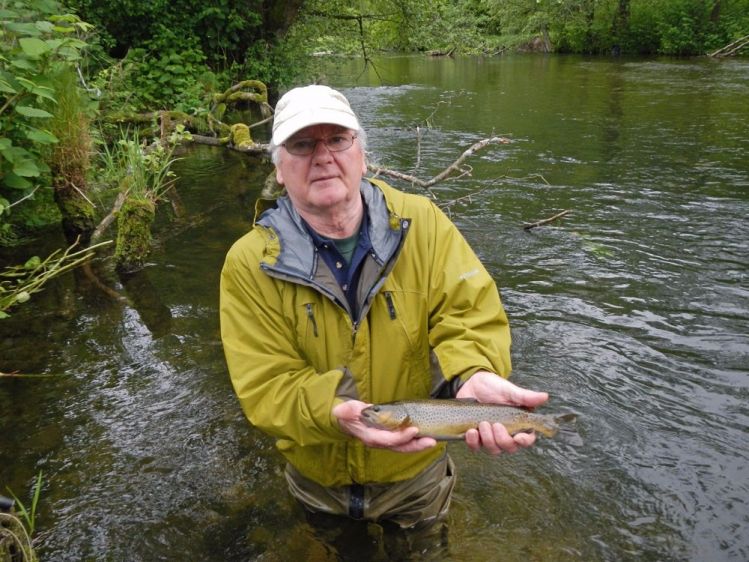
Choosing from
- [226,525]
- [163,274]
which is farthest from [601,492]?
[163,274]

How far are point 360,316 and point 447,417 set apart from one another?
0.58m

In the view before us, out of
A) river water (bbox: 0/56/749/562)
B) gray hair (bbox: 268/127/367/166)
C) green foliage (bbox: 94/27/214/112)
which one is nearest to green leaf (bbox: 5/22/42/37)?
river water (bbox: 0/56/749/562)

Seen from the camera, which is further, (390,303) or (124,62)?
(124,62)

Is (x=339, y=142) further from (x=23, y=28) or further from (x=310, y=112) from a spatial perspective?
(x=23, y=28)

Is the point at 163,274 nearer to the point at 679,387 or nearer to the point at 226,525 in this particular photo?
the point at 226,525

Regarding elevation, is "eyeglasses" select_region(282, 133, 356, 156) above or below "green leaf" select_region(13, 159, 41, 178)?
above

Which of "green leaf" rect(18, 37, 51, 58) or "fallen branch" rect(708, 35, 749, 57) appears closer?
"green leaf" rect(18, 37, 51, 58)

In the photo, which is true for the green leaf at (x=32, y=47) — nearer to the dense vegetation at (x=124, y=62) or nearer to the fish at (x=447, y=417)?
the dense vegetation at (x=124, y=62)

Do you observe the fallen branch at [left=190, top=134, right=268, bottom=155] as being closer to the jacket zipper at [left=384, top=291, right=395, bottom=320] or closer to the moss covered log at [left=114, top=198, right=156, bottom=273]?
the moss covered log at [left=114, top=198, right=156, bottom=273]

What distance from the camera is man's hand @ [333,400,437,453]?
2.49 meters

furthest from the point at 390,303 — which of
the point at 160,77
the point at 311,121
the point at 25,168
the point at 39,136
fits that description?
the point at 160,77

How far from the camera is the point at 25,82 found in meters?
5.19

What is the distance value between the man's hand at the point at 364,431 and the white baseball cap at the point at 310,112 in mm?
1165

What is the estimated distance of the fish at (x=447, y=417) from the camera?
2549 mm
